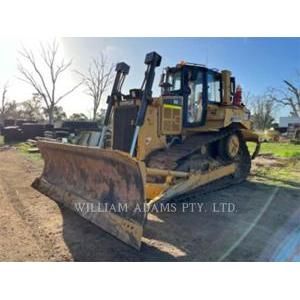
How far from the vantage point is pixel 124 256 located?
316 centimetres

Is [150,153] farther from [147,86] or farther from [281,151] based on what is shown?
[281,151]

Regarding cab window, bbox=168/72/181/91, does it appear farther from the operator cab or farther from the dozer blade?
the dozer blade

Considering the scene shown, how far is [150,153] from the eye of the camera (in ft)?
17.0

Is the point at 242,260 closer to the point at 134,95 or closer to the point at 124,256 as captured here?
the point at 124,256

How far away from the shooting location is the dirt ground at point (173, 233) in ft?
10.6

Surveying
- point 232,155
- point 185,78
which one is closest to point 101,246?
point 185,78

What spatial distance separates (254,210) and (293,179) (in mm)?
3208

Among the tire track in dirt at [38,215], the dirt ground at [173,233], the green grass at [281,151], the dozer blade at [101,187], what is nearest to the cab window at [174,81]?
the dirt ground at [173,233]

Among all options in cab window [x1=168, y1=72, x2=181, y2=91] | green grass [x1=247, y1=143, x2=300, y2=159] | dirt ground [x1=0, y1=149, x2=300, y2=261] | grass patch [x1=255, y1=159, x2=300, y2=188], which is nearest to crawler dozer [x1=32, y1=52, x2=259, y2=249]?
cab window [x1=168, y1=72, x2=181, y2=91]

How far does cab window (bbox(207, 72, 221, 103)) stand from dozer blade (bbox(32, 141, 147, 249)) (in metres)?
3.05

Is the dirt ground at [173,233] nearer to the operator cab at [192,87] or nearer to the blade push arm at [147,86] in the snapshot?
the blade push arm at [147,86]

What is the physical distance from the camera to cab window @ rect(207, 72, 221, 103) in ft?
20.7

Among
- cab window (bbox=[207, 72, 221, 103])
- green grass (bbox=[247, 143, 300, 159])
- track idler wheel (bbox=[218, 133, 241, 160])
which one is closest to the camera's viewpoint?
cab window (bbox=[207, 72, 221, 103])

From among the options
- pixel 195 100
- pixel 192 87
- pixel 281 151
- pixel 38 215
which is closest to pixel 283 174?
pixel 195 100
